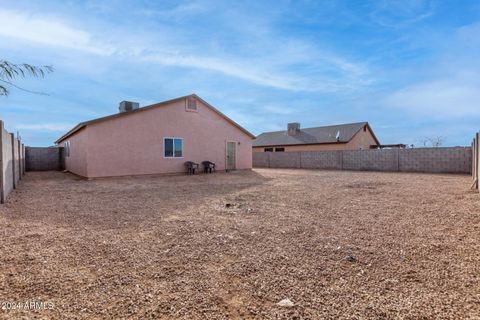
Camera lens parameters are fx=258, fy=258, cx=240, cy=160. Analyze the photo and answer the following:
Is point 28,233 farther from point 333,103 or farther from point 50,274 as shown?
point 333,103

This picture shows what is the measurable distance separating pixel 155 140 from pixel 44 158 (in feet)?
35.8

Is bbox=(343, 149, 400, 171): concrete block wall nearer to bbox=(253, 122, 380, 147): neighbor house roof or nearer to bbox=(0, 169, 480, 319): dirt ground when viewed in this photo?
bbox=(253, 122, 380, 147): neighbor house roof

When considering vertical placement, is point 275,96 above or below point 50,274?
above

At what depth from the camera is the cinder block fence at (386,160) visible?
1554 cm

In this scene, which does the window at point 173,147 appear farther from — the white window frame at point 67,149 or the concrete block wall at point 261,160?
the concrete block wall at point 261,160

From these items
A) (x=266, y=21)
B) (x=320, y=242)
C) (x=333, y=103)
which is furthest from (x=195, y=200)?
(x=333, y=103)

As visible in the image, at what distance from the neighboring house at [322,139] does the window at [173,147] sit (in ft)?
53.0

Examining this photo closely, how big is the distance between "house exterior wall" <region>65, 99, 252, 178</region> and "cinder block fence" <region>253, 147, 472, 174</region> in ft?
25.6

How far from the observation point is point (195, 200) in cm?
712

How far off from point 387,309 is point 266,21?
11090mm

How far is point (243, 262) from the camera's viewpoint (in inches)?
120

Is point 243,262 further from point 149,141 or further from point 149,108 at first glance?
point 149,108

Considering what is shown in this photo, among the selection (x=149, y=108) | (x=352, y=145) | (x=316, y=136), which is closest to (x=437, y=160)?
(x=352, y=145)

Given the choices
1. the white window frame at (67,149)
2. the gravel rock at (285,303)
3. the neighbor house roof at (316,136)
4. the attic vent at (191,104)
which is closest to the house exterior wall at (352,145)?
the neighbor house roof at (316,136)
